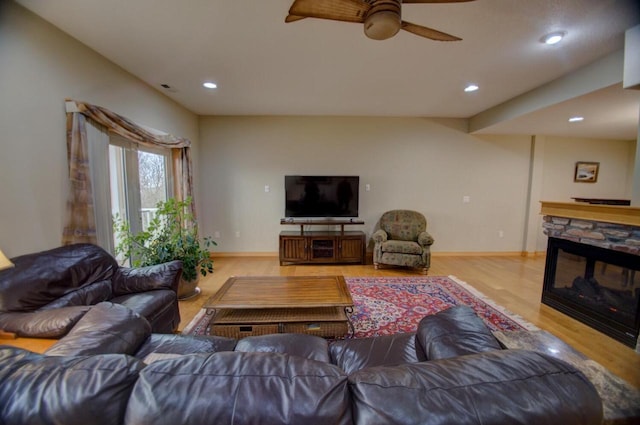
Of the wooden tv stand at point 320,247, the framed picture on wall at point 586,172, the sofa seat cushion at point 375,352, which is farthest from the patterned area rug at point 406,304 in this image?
the framed picture on wall at point 586,172

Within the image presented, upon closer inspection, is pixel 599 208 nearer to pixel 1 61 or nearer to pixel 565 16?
pixel 565 16

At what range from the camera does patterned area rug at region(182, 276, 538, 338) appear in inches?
95.3

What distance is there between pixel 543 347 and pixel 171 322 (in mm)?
2550

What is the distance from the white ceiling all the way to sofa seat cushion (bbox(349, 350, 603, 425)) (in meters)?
2.17

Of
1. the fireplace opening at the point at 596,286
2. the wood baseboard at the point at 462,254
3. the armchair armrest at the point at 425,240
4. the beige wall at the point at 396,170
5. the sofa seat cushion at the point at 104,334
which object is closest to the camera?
the sofa seat cushion at the point at 104,334

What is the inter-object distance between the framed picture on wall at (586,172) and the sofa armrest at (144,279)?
6885 millimetres

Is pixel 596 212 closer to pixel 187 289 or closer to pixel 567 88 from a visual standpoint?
pixel 567 88

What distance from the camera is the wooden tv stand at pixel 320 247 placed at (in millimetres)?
4258

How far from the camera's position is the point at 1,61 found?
5.64 feet

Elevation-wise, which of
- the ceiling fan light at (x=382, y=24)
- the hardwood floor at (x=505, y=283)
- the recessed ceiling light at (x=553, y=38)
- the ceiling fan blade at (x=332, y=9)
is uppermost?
the recessed ceiling light at (x=553, y=38)

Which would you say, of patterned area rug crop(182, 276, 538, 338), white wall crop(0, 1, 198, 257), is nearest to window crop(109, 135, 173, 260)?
white wall crop(0, 1, 198, 257)

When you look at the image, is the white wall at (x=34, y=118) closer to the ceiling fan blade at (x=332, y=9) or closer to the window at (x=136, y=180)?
the window at (x=136, y=180)

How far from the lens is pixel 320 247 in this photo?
4.30m

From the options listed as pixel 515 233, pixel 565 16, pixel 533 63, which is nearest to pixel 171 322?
pixel 565 16
